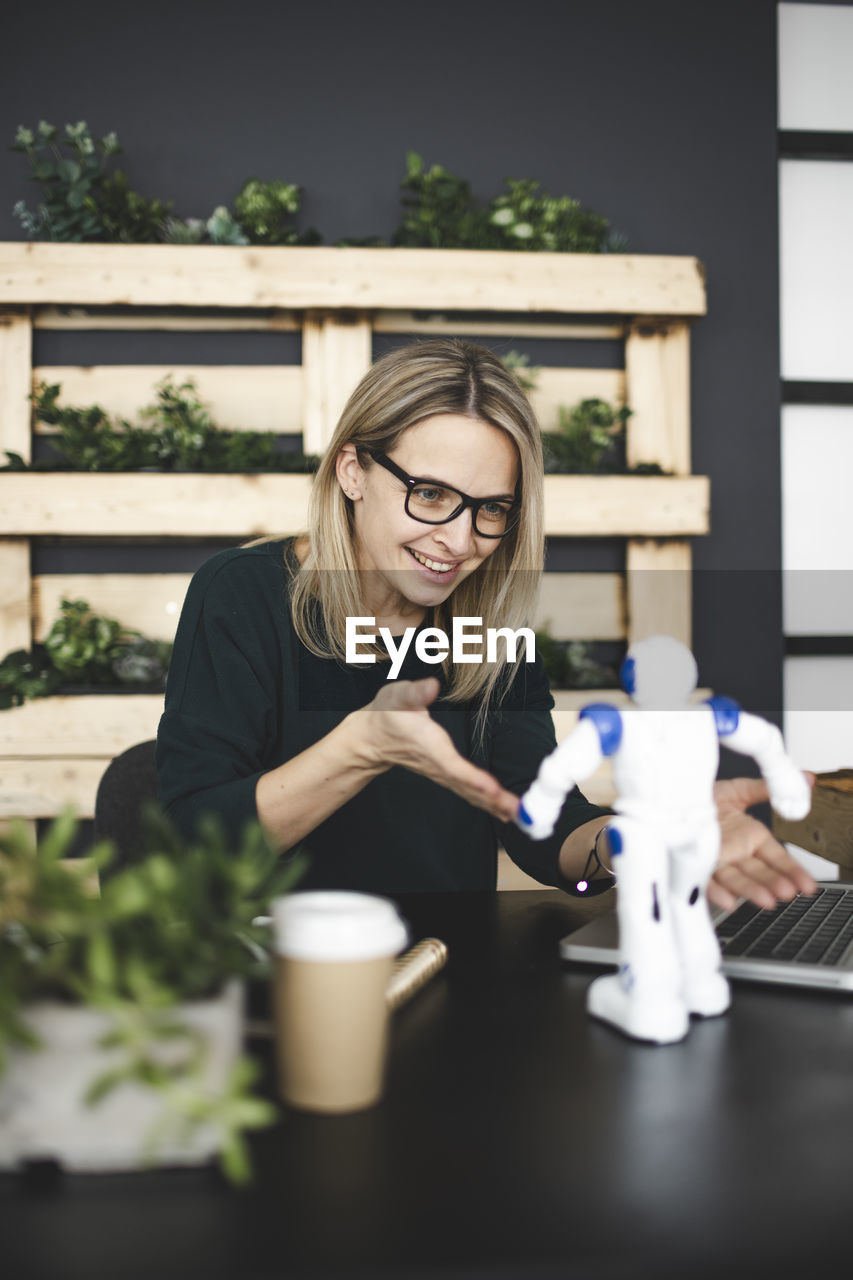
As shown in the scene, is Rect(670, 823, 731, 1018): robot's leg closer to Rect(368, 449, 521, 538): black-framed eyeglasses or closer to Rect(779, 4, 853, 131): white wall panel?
Rect(368, 449, 521, 538): black-framed eyeglasses

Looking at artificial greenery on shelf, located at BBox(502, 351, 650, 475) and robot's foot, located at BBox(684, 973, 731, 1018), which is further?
artificial greenery on shelf, located at BBox(502, 351, 650, 475)

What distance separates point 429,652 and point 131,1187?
1.06m

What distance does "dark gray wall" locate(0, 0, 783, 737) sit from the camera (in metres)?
2.86

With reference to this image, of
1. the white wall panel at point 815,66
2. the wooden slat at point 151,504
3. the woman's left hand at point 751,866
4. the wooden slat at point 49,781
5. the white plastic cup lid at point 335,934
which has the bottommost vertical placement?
the wooden slat at point 49,781

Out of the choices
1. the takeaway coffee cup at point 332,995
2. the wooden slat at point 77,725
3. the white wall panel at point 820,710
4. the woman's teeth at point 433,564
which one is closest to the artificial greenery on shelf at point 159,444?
the wooden slat at point 77,725

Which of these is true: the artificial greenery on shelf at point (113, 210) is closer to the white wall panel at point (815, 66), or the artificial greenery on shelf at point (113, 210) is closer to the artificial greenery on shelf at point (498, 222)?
the artificial greenery on shelf at point (498, 222)

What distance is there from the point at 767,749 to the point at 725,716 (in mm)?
51

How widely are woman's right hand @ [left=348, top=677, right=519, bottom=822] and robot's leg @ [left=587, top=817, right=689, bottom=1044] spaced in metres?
0.08

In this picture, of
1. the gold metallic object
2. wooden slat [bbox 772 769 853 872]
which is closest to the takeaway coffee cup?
the gold metallic object

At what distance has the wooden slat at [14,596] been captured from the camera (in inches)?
105

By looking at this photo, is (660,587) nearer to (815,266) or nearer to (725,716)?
(815,266)

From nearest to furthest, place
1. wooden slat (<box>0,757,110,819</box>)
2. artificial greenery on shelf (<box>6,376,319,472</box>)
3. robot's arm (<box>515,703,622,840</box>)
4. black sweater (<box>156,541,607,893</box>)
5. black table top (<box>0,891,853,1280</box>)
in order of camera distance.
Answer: black table top (<box>0,891,853,1280</box>)
robot's arm (<box>515,703,622,840</box>)
black sweater (<box>156,541,607,893</box>)
wooden slat (<box>0,757,110,819</box>)
artificial greenery on shelf (<box>6,376,319,472</box>)

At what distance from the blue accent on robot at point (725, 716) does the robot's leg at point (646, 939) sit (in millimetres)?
92

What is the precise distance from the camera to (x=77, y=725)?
2516 millimetres
